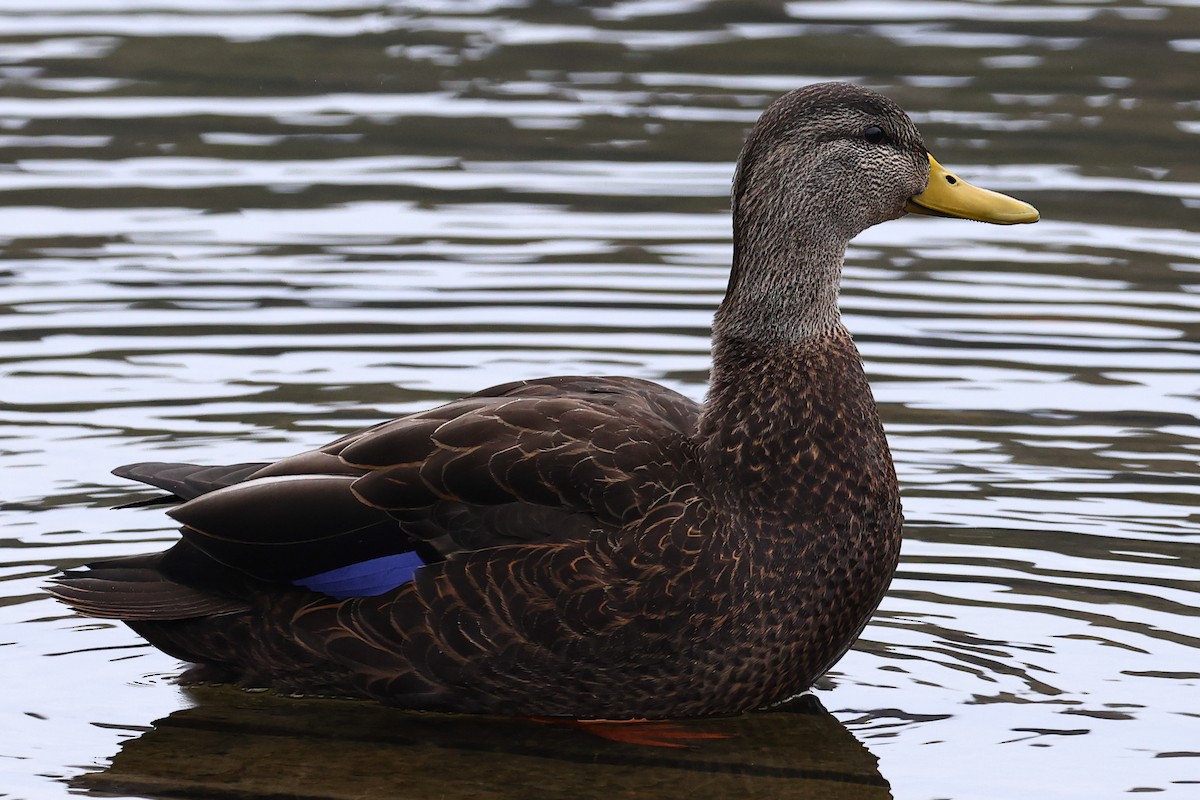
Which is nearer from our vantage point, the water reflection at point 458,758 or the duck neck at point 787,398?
the water reflection at point 458,758

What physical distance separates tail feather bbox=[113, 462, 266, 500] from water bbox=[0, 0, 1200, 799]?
68 cm

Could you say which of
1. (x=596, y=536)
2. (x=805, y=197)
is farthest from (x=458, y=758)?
(x=805, y=197)

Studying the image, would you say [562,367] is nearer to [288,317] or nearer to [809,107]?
[288,317]

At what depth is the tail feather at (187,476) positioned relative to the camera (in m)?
7.37

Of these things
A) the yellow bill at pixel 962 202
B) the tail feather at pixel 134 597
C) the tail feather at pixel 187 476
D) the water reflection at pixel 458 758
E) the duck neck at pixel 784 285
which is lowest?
the water reflection at pixel 458 758

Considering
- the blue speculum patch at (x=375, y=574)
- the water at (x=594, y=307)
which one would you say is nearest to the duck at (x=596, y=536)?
the blue speculum patch at (x=375, y=574)

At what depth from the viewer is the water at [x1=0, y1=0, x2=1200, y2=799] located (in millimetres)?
7090

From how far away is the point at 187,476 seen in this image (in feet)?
24.4

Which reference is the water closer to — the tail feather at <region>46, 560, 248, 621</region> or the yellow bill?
the tail feather at <region>46, 560, 248, 621</region>

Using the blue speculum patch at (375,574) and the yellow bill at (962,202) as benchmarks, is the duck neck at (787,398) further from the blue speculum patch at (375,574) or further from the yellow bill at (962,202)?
the blue speculum patch at (375,574)

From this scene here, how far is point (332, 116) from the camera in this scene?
14523mm

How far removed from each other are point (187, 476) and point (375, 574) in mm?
828

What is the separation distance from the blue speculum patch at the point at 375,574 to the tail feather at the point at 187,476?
57 cm

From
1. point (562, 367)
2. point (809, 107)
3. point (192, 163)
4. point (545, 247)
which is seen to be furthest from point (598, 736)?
point (192, 163)
